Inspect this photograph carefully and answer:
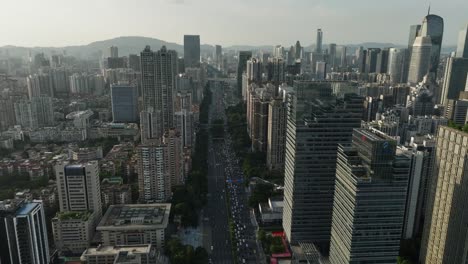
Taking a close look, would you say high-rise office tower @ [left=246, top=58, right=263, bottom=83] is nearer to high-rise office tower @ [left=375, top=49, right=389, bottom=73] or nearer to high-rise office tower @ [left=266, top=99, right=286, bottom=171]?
high-rise office tower @ [left=266, top=99, right=286, bottom=171]

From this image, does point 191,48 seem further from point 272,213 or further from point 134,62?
point 272,213

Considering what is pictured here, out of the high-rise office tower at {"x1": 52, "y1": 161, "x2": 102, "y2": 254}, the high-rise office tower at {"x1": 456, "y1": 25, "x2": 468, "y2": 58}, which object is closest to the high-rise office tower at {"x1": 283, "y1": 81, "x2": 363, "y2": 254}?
the high-rise office tower at {"x1": 52, "y1": 161, "x2": 102, "y2": 254}

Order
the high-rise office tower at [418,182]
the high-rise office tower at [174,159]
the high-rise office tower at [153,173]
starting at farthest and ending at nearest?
the high-rise office tower at [174,159]
the high-rise office tower at [153,173]
the high-rise office tower at [418,182]

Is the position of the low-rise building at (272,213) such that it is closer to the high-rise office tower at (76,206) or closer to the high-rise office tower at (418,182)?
the high-rise office tower at (418,182)

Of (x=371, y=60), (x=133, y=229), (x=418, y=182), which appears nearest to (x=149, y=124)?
(x=133, y=229)

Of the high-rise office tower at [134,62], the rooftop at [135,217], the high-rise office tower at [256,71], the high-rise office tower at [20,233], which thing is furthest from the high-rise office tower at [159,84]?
the high-rise office tower at [134,62]

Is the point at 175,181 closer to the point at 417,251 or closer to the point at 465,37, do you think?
the point at 417,251
